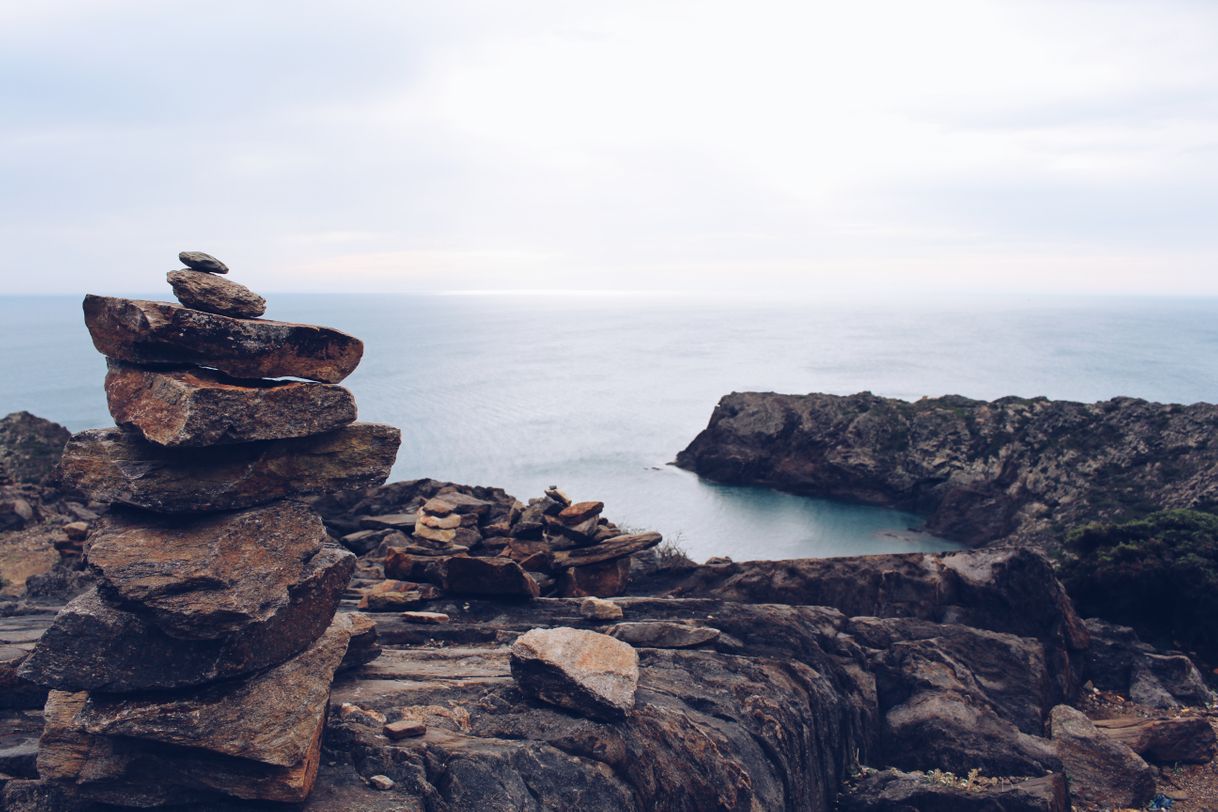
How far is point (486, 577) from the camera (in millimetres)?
19578

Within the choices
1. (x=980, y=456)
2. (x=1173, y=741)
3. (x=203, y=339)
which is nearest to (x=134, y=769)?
(x=203, y=339)

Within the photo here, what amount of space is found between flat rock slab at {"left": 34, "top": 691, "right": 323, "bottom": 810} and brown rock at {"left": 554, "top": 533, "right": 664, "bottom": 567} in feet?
36.7

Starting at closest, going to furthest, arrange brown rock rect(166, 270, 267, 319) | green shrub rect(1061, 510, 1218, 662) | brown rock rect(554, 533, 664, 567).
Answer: brown rock rect(166, 270, 267, 319) → brown rock rect(554, 533, 664, 567) → green shrub rect(1061, 510, 1218, 662)

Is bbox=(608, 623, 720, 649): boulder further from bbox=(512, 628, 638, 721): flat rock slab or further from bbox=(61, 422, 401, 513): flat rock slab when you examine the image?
bbox=(61, 422, 401, 513): flat rock slab

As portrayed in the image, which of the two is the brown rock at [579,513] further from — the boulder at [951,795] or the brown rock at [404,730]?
the brown rock at [404,730]

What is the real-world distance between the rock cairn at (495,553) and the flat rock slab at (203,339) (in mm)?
7977

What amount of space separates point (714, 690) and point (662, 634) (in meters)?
2.04

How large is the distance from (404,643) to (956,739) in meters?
12.4

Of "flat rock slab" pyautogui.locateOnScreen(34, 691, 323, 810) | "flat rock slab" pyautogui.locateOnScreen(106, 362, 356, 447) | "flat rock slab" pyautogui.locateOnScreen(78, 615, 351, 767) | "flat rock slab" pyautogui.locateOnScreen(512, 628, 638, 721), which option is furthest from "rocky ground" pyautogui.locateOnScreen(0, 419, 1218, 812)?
"flat rock slab" pyautogui.locateOnScreen(106, 362, 356, 447)

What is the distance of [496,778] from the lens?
12039 millimetres

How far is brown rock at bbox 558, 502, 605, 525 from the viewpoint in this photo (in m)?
23.4

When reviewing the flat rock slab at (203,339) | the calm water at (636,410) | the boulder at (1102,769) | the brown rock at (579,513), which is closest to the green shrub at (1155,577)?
the boulder at (1102,769)

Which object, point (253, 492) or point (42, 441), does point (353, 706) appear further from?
point (42, 441)

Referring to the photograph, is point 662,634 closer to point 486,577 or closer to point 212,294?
point 486,577
